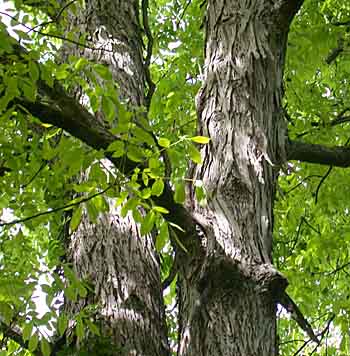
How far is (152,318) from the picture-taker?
10.5 ft

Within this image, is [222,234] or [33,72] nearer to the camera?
[33,72]

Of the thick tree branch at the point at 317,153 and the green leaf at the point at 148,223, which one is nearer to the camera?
the green leaf at the point at 148,223

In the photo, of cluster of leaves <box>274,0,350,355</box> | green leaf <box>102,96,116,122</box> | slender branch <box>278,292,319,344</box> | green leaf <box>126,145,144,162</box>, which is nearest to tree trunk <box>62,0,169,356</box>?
green leaf <box>102,96,116,122</box>

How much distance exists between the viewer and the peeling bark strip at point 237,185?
2.49 meters

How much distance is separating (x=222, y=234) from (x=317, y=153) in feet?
2.42

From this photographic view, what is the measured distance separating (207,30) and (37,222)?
50.8 inches

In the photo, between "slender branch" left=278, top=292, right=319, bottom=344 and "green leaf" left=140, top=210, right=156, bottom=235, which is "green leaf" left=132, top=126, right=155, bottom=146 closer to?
"green leaf" left=140, top=210, right=156, bottom=235

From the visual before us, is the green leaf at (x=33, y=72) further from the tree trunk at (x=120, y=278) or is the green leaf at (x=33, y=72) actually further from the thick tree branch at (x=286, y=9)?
the thick tree branch at (x=286, y=9)

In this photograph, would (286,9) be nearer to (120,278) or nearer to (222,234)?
(222,234)

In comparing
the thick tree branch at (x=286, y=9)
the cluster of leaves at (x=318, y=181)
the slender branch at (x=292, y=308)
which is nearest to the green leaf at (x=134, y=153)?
the slender branch at (x=292, y=308)

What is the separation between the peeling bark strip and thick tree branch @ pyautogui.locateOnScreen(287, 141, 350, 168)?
3.9 inches

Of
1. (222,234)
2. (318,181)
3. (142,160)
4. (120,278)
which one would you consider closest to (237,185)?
(222,234)

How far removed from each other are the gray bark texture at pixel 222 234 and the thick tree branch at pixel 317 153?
0.29ft

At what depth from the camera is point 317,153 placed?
9.99ft
